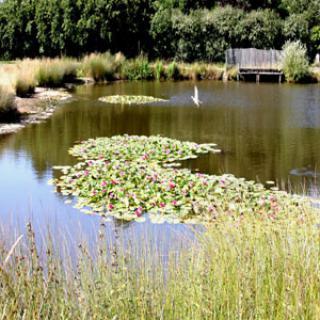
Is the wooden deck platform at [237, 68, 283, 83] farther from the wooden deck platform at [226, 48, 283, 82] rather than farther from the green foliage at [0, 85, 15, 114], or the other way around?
the green foliage at [0, 85, 15, 114]

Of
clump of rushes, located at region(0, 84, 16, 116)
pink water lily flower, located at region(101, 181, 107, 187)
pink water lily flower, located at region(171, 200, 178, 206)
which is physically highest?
clump of rushes, located at region(0, 84, 16, 116)

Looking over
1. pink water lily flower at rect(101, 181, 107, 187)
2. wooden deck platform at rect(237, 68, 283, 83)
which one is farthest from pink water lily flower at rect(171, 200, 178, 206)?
wooden deck platform at rect(237, 68, 283, 83)

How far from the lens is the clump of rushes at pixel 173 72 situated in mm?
21030

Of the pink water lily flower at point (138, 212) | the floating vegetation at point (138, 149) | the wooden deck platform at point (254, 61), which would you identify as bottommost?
the pink water lily flower at point (138, 212)

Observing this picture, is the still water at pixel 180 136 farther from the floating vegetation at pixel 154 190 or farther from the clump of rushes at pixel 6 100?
the clump of rushes at pixel 6 100

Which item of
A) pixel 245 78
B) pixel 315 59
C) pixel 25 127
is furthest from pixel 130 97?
pixel 315 59

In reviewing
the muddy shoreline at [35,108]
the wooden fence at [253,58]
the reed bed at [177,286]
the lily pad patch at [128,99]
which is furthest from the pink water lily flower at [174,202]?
the wooden fence at [253,58]

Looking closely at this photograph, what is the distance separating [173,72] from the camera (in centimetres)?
2109

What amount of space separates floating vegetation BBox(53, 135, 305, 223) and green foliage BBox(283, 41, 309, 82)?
42.9 feet

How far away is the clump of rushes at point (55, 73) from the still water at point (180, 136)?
2.63 ft

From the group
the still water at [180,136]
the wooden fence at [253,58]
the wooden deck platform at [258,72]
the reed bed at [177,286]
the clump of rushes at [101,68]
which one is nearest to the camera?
the reed bed at [177,286]

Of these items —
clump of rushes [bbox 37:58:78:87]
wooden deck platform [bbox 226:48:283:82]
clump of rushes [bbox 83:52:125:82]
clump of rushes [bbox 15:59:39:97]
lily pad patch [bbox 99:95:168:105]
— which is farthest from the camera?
wooden deck platform [bbox 226:48:283:82]

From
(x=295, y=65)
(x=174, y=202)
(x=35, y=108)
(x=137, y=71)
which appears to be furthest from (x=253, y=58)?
(x=174, y=202)

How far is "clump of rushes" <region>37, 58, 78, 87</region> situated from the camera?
657 inches
